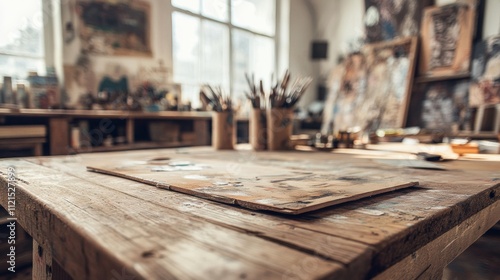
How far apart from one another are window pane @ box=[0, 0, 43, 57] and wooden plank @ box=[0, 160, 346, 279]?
354 centimetres

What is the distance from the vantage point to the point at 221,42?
5273 millimetres

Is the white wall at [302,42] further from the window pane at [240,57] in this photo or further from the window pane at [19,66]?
the window pane at [19,66]

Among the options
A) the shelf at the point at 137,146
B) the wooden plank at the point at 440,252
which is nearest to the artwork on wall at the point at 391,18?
the shelf at the point at 137,146

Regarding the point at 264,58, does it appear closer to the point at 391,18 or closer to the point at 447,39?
the point at 391,18

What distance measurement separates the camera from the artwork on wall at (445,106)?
4.04 meters

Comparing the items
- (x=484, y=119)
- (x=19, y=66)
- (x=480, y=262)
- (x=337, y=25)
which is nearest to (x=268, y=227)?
(x=480, y=262)

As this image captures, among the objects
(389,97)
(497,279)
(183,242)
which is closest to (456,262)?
(497,279)

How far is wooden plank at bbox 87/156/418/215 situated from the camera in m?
0.54

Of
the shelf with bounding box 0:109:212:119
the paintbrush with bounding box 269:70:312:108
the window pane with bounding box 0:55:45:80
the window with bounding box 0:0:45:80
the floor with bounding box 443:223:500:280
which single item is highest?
the window with bounding box 0:0:45:80

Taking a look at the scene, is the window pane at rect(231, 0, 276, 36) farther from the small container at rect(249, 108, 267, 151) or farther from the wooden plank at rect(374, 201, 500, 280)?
the wooden plank at rect(374, 201, 500, 280)

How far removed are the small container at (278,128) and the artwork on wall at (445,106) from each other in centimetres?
325

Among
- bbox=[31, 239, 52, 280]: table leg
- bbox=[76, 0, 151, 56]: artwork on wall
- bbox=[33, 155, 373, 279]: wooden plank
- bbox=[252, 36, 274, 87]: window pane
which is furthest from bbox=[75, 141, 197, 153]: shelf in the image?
bbox=[33, 155, 373, 279]: wooden plank

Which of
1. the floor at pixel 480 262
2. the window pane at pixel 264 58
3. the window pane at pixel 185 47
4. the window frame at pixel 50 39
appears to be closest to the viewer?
the floor at pixel 480 262

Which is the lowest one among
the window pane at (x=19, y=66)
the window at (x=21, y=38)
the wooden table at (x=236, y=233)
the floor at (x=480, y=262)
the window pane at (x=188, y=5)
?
the floor at (x=480, y=262)
